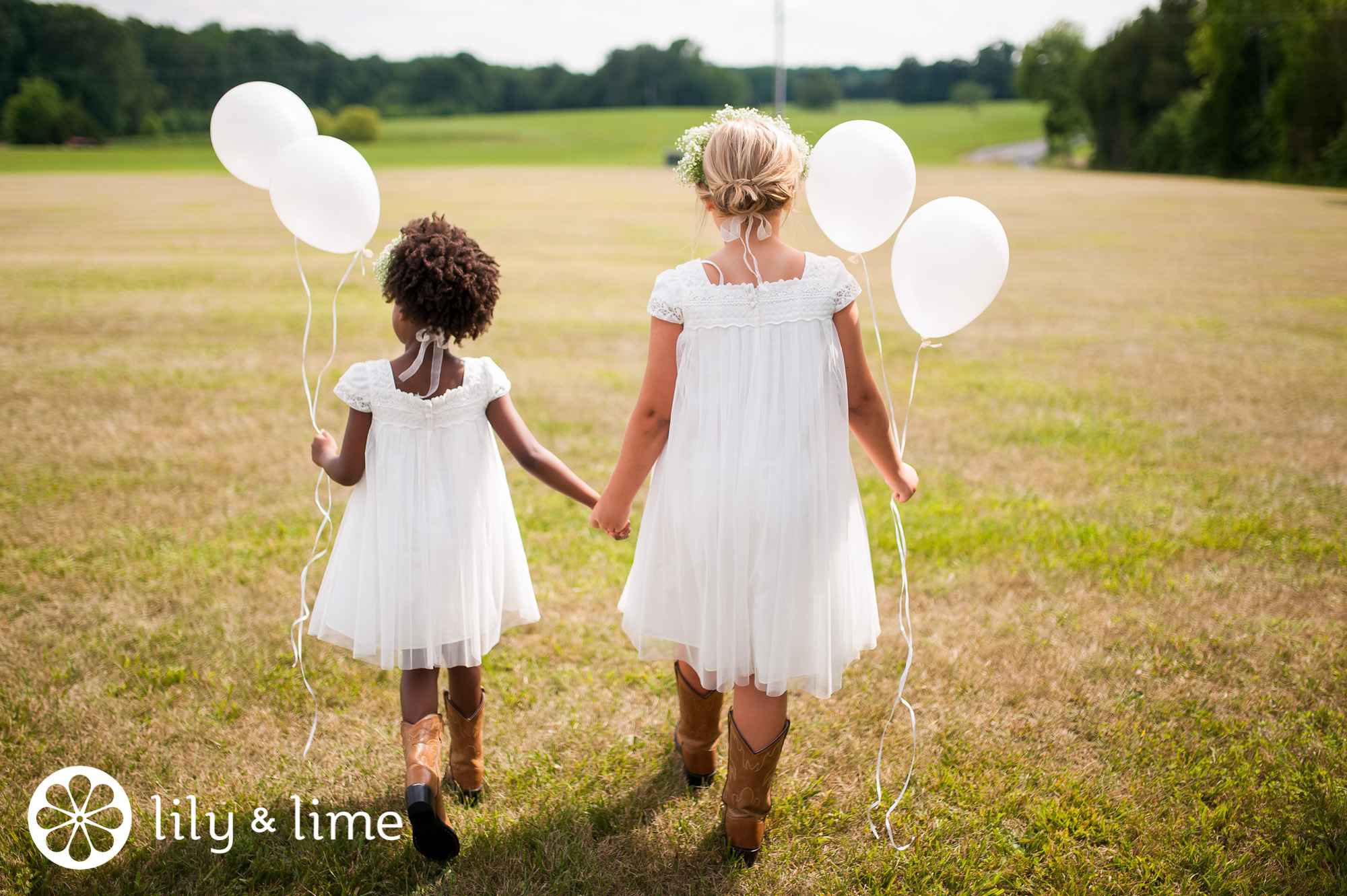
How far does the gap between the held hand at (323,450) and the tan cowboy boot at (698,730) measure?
1.24 meters

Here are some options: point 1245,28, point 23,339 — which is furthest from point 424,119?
point 23,339

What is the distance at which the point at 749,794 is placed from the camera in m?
2.47

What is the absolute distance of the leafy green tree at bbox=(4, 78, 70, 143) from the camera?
177 feet

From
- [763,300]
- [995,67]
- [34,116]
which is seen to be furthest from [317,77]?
[763,300]

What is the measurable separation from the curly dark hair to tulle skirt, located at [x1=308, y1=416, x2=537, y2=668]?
12.3 inches

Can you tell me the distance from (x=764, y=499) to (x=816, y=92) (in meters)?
100

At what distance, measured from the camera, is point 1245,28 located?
1732 inches

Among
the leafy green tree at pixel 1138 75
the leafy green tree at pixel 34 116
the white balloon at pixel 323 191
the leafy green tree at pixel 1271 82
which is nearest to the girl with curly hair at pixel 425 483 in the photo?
the white balloon at pixel 323 191

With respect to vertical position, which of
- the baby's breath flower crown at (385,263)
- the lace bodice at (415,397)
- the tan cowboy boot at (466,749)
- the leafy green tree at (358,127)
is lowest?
the tan cowboy boot at (466,749)

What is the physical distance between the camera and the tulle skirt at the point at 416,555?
8.30ft

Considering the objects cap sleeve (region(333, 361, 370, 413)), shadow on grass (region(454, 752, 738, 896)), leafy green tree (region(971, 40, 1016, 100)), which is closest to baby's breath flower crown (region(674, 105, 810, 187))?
cap sleeve (region(333, 361, 370, 413))

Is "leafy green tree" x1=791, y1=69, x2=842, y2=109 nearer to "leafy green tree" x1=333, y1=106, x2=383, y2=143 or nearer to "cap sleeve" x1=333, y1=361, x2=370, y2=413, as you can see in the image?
"leafy green tree" x1=333, y1=106, x2=383, y2=143

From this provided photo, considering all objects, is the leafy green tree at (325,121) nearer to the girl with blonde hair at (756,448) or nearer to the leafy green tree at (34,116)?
the leafy green tree at (34,116)

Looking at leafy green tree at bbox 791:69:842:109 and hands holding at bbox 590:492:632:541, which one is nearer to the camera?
hands holding at bbox 590:492:632:541
